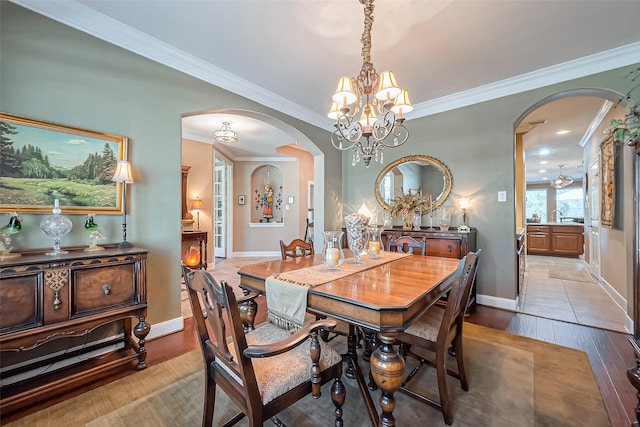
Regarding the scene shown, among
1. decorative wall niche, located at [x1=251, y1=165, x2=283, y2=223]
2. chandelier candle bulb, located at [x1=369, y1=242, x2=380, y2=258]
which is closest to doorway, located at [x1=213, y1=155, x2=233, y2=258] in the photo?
decorative wall niche, located at [x1=251, y1=165, x2=283, y2=223]

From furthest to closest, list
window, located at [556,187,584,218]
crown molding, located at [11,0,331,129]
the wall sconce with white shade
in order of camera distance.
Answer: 1. window, located at [556,187,584,218]
2. the wall sconce with white shade
3. crown molding, located at [11,0,331,129]

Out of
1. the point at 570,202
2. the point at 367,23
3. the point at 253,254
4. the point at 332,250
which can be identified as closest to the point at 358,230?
the point at 332,250

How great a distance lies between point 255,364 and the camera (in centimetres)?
114

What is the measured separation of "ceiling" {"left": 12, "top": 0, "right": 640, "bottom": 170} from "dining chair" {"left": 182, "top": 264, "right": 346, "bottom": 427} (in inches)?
81.2

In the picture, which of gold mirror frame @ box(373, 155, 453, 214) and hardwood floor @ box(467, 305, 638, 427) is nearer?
hardwood floor @ box(467, 305, 638, 427)

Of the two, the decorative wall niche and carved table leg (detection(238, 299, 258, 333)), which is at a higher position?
the decorative wall niche

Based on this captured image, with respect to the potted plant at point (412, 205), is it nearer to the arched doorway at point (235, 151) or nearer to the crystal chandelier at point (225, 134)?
the arched doorway at point (235, 151)

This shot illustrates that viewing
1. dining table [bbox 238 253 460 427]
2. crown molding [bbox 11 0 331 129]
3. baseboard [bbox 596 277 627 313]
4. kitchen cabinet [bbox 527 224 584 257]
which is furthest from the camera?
kitchen cabinet [bbox 527 224 584 257]

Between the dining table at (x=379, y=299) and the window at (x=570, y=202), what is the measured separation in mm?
12275

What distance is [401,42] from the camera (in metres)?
2.27

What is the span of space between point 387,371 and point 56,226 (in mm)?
2285

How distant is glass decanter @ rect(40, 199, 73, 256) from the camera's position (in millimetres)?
1711

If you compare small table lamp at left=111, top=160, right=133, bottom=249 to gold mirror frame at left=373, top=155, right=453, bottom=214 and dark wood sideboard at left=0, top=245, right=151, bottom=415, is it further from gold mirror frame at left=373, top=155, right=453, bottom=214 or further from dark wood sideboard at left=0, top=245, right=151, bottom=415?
gold mirror frame at left=373, top=155, right=453, bottom=214

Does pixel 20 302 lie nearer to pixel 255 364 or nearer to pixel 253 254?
pixel 255 364
